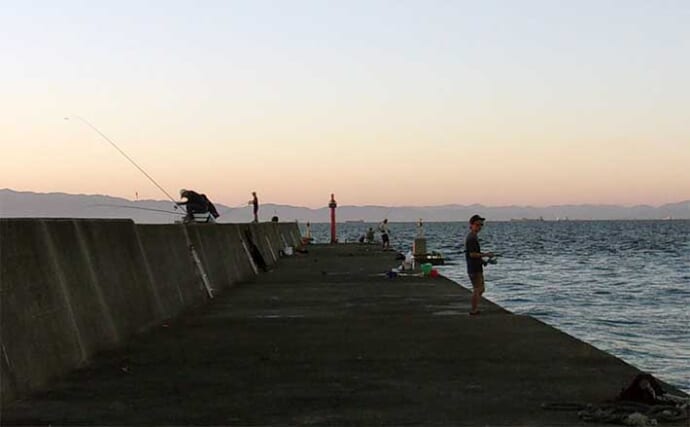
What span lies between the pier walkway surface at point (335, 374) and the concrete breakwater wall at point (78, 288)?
0.26 m

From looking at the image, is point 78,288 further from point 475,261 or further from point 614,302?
point 614,302

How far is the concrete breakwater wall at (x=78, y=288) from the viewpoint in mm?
7863

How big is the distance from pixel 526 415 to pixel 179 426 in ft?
8.93

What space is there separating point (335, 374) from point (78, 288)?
299 cm

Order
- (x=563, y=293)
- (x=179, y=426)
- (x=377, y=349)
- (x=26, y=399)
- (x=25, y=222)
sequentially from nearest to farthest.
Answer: (x=179, y=426) < (x=26, y=399) < (x=25, y=222) < (x=377, y=349) < (x=563, y=293)

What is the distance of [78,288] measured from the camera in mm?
9656

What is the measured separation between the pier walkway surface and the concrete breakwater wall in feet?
0.85

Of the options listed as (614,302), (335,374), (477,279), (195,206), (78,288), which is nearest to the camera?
(335,374)

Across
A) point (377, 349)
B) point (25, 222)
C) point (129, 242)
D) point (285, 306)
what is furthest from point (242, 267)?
point (25, 222)

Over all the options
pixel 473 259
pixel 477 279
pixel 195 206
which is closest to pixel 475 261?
pixel 473 259

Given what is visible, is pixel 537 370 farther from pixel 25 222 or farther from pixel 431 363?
pixel 25 222

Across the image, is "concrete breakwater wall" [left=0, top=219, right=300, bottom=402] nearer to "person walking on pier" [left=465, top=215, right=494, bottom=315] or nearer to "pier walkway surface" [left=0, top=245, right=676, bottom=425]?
"pier walkway surface" [left=0, top=245, right=676, bottom=425]

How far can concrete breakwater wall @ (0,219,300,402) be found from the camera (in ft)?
25.8

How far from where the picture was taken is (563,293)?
103 ft
